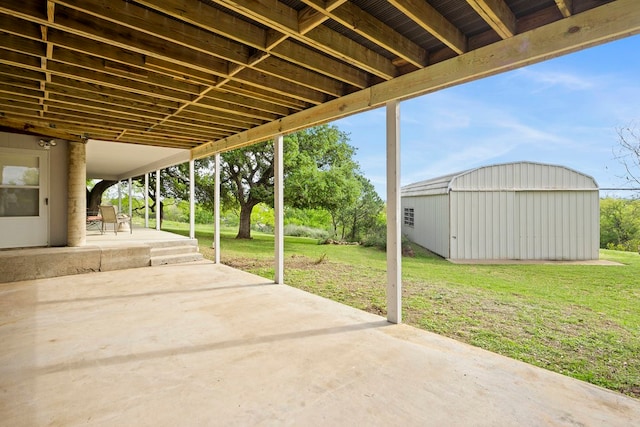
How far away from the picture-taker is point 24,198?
19.6 ft

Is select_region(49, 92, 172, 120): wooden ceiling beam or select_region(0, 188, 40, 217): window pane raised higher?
select_region(49, 92, 172, 120): wooden ceiling beam

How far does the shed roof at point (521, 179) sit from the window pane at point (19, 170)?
8914 mm

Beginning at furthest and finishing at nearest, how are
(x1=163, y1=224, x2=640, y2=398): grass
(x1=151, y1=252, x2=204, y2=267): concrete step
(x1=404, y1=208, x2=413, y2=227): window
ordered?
(x1=404, y1=208, x2=413, y2=227): window → (x1=151, y1=252, x2=204, y2=267): concrete step → (x1=163, y1=224, x2=640, y2=398): grass

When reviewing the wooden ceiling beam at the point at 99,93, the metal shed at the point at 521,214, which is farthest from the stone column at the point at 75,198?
the metal shed at the point at 521,214

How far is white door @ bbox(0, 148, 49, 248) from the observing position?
579 centimetres

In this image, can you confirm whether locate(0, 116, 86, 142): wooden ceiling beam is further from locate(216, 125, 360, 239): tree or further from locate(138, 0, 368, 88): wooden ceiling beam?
locate(216, 125, 360, 239): tree

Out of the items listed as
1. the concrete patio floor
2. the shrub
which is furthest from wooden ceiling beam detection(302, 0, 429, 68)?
the shrub

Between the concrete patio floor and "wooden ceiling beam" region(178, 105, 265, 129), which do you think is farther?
"wooden ceiling beam" region(178, 105, 265, 129)

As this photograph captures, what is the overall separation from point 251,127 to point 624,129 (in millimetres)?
5998

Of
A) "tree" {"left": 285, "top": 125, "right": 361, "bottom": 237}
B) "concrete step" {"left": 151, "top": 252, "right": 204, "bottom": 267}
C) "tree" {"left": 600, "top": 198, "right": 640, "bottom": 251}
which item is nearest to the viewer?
"concrete step" {"left": 151, "top": 252, "right": 204, "bottom": 267}

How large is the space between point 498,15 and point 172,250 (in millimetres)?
7118

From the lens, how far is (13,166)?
5883mm

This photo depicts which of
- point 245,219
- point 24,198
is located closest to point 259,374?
point 24,198

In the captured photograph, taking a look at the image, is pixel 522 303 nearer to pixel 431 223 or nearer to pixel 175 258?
pixel 431 223
